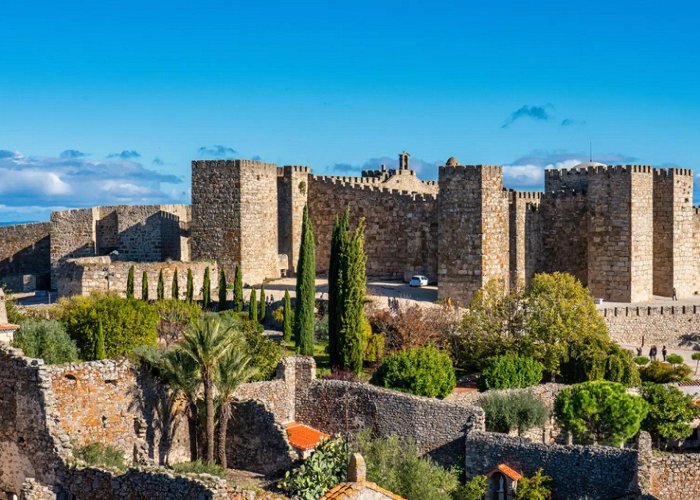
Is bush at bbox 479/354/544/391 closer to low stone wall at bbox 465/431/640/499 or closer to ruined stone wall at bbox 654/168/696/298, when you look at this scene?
low stone wall at bbox 465/431/640/499

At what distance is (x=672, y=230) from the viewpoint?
39.8m

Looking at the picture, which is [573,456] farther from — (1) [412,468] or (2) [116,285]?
(2) [116,285]

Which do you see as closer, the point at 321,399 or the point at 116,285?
the point at 321,399

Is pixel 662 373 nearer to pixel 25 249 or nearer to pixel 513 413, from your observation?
pixel 513 413

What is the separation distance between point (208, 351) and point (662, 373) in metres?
16.5

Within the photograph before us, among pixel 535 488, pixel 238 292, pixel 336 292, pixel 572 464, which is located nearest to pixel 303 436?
pixel 535 488

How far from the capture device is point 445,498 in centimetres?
1848

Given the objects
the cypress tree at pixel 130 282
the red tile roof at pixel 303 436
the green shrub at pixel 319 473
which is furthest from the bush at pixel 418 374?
the cypress tree at pixel 130 282

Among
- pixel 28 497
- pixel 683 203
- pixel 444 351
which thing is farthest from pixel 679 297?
pixel 28 497

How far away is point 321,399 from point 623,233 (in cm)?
1864

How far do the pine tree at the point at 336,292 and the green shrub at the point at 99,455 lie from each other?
12020 mm

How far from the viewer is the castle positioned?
34.8 metres

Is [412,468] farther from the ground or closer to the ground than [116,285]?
closer to the ground

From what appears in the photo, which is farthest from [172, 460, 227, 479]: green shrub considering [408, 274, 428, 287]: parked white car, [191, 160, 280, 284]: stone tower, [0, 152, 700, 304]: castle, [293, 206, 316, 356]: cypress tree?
[408, 274, 428, 287]: parked white car
